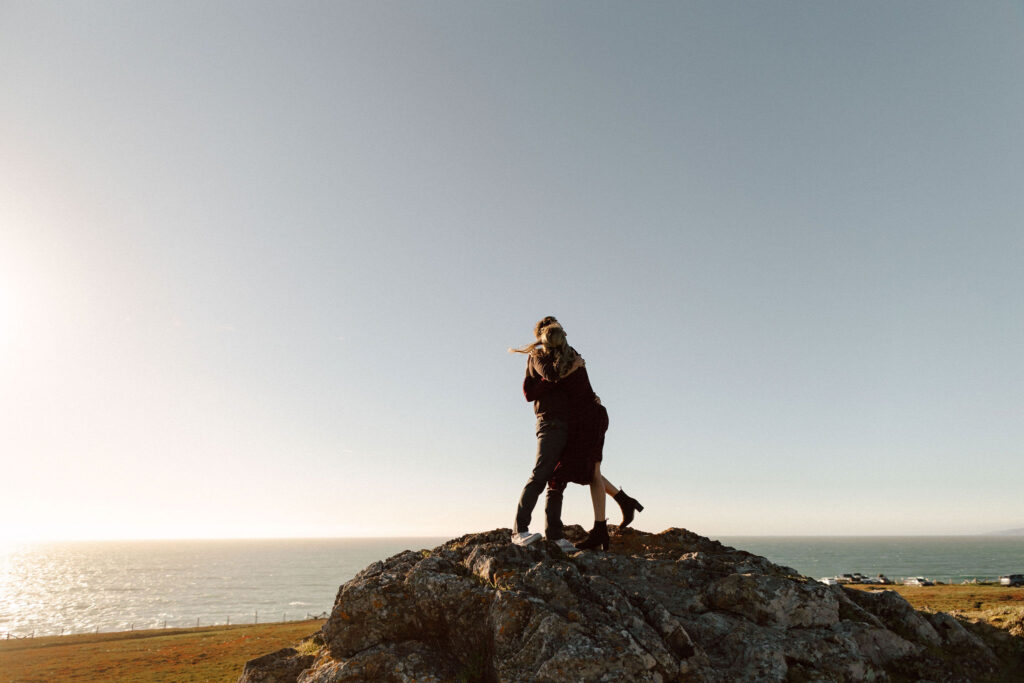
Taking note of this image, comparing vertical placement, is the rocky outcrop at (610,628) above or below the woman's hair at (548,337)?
below

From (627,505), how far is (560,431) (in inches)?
117

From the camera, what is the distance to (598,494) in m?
10.6

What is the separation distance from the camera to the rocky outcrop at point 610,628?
7.34 meters

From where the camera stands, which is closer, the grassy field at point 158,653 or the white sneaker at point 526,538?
the white sneaker at point 526,538

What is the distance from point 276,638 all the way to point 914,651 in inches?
2521

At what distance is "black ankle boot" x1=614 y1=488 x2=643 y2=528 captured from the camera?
11769 millimetres

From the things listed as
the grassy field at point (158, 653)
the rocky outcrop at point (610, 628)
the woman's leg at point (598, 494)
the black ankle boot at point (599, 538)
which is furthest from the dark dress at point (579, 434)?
the grassy field at point (158, 653)

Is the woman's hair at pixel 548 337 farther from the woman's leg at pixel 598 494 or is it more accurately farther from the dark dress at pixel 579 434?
the woman's leg at pixel 598 494

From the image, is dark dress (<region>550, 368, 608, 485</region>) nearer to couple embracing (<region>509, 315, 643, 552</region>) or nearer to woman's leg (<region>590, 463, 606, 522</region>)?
couple embracing (<region>509, 315, 643, 552</region>)

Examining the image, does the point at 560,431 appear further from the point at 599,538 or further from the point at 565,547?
the point at 599,538

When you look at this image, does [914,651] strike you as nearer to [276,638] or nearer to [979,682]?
[979,682]

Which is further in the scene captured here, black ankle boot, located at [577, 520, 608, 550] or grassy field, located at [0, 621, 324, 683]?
grassy field, located at [0, 621, 324, 683]

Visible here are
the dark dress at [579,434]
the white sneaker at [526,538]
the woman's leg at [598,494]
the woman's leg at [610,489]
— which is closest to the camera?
the white sneaker at [526,538]

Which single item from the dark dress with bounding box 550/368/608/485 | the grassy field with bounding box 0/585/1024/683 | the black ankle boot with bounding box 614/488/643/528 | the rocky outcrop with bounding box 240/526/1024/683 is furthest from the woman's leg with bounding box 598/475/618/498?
the grassy field with bounding box 0/585/1024/683
